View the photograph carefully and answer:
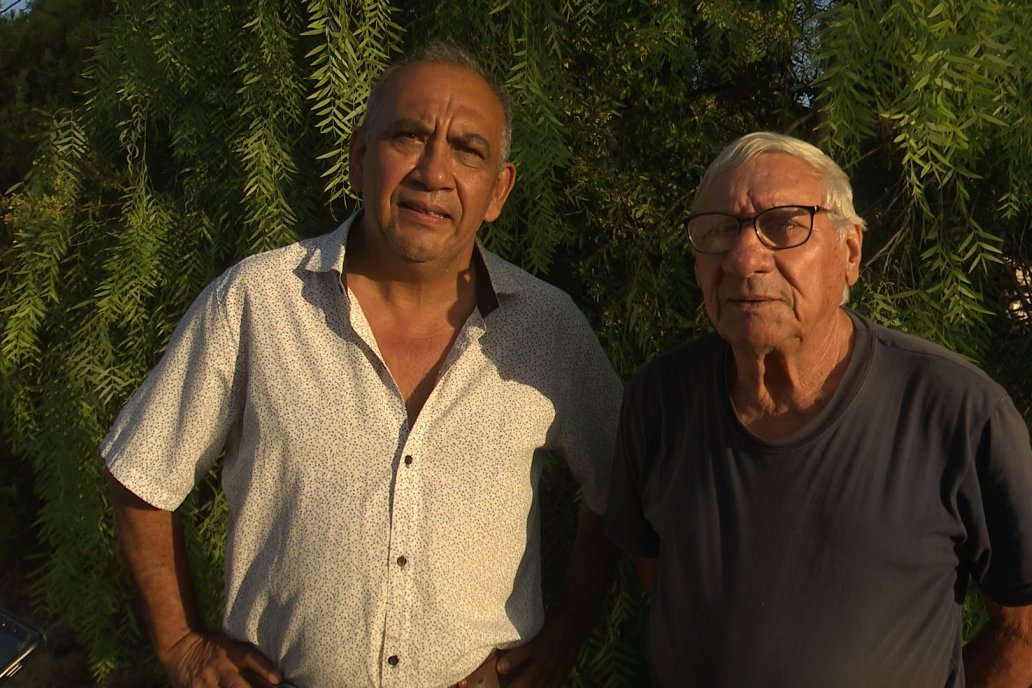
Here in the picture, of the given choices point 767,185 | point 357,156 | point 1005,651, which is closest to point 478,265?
point 357,156

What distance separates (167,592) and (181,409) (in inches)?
A: 15.6

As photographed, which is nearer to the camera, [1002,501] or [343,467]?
[1002,501]

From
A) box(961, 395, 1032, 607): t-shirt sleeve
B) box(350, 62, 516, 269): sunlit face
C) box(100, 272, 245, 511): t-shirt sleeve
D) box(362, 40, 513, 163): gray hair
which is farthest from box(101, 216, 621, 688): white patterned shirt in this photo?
box(961, 395, 1032, 607): t-shirt sleeve

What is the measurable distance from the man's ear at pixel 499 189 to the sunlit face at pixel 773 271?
54 cm

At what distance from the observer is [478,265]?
2.21 meters

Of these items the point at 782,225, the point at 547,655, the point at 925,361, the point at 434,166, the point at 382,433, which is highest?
the point at 434,166

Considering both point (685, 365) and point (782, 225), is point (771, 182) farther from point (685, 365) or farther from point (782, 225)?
point (685, 365)

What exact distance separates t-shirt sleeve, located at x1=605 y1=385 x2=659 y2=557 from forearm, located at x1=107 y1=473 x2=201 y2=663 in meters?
0.87

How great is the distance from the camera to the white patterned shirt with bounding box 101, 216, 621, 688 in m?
1.94

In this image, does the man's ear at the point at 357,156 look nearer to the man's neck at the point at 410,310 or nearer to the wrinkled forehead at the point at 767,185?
the man's neck at the point at 410,310

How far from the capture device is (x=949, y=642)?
1.77 meters

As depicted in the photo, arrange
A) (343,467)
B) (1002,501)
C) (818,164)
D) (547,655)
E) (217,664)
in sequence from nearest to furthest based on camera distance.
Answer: (1002,501) → (818,164) → (343,467) → (217,664) → (547,655)

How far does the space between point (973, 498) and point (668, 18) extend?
4.94ft

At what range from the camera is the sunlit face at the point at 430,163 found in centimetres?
203
